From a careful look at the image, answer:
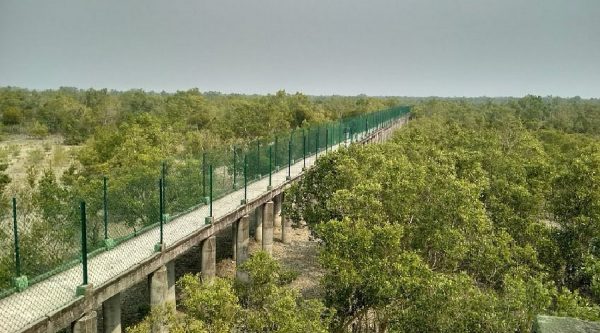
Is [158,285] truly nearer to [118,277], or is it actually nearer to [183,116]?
[118,277]

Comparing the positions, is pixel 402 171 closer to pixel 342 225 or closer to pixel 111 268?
pixel 342 225

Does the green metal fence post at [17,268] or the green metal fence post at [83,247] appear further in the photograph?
the green metal fence post at [83,247]

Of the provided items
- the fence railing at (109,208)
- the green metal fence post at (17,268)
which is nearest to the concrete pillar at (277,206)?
the fence railing at (109,208)

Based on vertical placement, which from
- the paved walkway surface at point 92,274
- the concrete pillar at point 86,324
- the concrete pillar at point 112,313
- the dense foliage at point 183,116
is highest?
the dense foliage at point 183,116

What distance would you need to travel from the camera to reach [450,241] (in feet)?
60.4

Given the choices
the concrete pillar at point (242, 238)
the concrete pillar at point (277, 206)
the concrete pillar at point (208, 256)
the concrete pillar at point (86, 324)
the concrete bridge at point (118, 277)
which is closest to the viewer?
the concrete bridge at point (118, 277)

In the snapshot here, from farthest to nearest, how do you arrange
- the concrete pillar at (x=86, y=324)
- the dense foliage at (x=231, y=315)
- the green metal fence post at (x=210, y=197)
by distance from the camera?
the green metal fence post at (x=210, y=197) → the concrete pillar at (x=86, y=324) → the dense foliage at (x=231, y=315)

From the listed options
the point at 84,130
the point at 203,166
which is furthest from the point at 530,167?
the point at 84,130

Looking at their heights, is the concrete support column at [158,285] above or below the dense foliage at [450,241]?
below

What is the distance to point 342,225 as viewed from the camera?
17672 millimetres

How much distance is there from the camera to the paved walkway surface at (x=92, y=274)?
44.8 feet

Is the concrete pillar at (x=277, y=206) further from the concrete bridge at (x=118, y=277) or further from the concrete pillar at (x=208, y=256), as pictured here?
the concrete pillar at (x=208, y=256)

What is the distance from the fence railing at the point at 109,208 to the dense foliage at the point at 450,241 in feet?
16.3

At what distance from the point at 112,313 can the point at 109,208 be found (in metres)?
3.94
